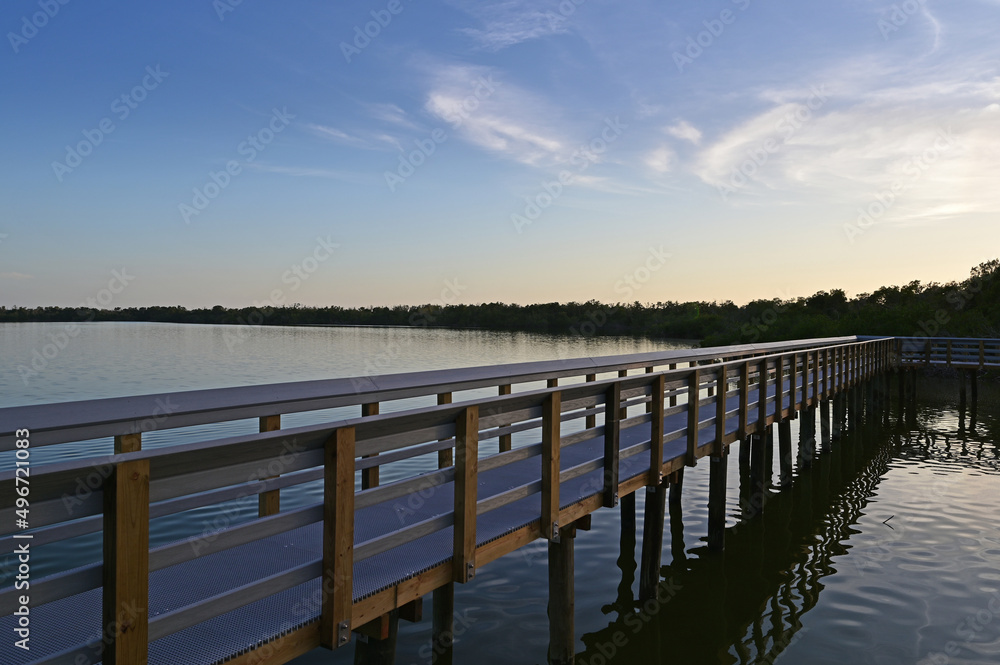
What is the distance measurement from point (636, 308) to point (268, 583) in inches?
4231

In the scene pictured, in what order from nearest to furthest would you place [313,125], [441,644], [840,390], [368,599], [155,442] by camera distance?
1. [368,599]
2. [441,644]
3. [155,442]
4. [840,390]
5. [313,125]

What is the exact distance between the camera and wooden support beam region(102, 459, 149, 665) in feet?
7.55

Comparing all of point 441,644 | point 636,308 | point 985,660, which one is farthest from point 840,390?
point 636,308

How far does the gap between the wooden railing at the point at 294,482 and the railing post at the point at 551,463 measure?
1 cm

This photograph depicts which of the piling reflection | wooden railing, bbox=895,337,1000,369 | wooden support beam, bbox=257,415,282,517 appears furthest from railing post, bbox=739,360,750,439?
wooden railing, bbox=895,337,1000,369

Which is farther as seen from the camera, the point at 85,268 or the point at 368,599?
the point at 85,268

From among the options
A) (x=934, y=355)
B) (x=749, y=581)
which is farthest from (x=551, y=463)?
(x=934, y=355)

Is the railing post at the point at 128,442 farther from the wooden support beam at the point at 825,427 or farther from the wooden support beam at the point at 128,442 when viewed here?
the wooden support beam at the point at 825,427

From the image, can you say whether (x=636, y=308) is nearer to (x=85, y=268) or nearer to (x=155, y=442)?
(x=85, y=268)

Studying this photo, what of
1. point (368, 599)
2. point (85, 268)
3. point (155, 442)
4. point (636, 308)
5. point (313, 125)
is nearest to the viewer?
point (368, 599)

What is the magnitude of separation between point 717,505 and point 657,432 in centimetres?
292

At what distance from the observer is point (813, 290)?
86.6m

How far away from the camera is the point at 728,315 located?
82.1m

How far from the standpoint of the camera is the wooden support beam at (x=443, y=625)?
6129mm
